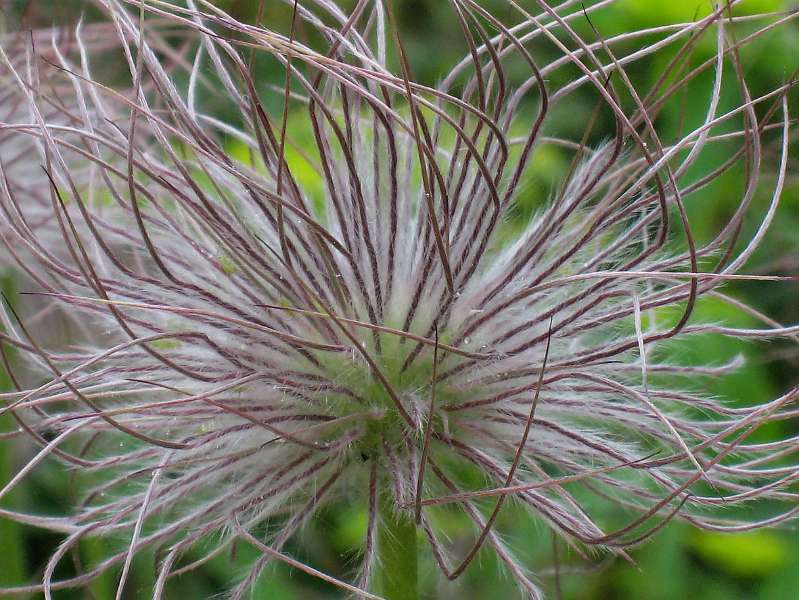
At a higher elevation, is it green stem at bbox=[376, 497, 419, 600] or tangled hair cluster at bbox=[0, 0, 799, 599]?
tangled hair cluster at bbox=[0, 0, 799, 599]

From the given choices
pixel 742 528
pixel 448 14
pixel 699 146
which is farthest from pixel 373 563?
pixel 448 14

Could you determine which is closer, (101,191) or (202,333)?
(202,333)

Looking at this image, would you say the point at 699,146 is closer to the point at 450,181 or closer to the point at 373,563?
the point at 450,181

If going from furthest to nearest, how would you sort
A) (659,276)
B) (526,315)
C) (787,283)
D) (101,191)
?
(787,283) → (101,191) → (526,315) → (659,276)

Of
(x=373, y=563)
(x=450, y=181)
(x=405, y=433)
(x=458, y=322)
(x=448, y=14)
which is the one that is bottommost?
(x=373, y=563)

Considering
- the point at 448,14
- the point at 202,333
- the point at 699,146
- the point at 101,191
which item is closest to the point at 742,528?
the point at 699,146

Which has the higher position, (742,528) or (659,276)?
(659,276)

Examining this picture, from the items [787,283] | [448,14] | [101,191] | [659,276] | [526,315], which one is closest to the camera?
[659,276]

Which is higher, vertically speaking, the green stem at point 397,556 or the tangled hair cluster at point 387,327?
the tangled hair cluster at point 387,327
